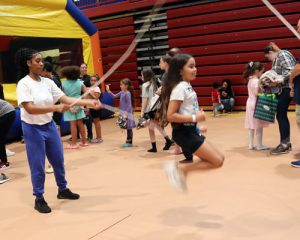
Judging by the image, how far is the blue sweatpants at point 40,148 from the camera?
3.32 m

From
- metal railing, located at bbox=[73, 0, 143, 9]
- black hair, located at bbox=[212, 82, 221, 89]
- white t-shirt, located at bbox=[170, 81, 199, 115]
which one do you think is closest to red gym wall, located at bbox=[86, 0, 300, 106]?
black hair, located at bbox=[212, 82, 221, 89]

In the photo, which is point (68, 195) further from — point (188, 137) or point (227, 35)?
point (227, 35)

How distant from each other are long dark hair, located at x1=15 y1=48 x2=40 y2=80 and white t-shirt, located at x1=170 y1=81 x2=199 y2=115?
1.36m

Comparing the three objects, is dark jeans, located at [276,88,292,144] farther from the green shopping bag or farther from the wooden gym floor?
the wooden gym floor

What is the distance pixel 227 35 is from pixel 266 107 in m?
5.07

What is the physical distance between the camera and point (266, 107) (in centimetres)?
482

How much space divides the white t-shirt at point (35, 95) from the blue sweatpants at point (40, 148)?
59mm

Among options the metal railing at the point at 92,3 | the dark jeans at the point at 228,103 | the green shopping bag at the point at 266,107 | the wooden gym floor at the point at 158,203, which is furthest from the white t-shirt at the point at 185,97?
the metal railing at the point at 92,3

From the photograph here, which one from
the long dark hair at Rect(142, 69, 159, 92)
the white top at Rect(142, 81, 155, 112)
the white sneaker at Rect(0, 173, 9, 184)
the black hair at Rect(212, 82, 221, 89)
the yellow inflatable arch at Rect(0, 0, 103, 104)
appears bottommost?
the white sneaker at Rect(0, 173, 9, 184)

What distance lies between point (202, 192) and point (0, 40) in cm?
607

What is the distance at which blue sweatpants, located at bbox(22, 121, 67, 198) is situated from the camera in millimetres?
3324

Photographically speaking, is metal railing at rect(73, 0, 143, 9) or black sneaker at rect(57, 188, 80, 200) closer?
black sneaker at rect(57, 188, 80, 200)

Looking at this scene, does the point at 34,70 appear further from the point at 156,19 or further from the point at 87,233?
the point at 156,19

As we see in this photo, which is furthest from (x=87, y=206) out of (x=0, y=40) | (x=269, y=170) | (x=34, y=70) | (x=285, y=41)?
(x=285, y=41)
